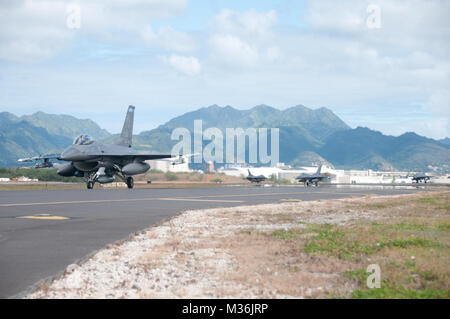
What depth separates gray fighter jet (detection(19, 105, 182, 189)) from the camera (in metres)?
48.0

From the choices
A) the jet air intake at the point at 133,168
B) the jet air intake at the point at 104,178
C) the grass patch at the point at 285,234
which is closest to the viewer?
the grass patch at the point at 285,234

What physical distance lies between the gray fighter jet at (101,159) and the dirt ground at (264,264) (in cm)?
3473

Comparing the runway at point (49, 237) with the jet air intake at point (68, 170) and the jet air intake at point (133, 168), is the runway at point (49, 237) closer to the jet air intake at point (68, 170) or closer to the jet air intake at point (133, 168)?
the jet air intake at point (68, 170)

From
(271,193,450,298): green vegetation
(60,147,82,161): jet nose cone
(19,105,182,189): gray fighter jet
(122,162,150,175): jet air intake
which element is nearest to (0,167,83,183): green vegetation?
(19,105,182,189): gray fighter jet

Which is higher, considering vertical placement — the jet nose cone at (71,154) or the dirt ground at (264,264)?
the jet nose cone at (71,154)

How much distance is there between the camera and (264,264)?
30.3ft

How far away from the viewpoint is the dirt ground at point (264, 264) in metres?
7.19

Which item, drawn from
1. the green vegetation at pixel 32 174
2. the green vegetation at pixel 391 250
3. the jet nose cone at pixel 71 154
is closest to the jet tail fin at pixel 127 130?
the jet nose cone at pixel 71 154

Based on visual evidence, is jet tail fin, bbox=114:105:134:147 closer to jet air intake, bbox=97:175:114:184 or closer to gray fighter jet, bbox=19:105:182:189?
gray fighter jet, bbox=19:105:182:189

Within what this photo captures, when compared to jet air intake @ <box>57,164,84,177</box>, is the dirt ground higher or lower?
lower

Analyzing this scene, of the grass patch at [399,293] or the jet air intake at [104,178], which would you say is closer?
the grass patch at [399,293]

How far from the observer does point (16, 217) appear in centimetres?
1983
